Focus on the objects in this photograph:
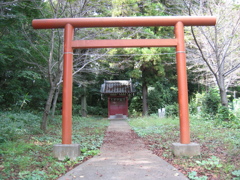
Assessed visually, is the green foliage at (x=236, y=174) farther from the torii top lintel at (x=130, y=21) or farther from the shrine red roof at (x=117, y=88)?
the shrine red roof at (x=117, y=88)

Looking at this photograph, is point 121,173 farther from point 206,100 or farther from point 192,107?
point 192,107

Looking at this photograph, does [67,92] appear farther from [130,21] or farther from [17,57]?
[17,57]

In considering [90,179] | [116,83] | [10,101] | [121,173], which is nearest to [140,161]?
[121,173]

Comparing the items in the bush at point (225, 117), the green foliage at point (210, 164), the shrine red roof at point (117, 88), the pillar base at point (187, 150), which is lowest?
the green foliage at point (210, 164)

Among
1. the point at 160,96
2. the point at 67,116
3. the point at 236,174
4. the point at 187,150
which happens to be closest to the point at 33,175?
the point at 67,116

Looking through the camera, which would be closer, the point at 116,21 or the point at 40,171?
the point at 40,171

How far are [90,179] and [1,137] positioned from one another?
10.0 ft

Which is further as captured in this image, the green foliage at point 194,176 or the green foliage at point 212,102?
the green foliage at point 212,102

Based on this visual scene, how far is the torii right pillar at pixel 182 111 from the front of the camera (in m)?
4.59

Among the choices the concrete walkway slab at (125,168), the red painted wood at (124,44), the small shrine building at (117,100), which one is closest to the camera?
the concrete walkway slab at (125,168)

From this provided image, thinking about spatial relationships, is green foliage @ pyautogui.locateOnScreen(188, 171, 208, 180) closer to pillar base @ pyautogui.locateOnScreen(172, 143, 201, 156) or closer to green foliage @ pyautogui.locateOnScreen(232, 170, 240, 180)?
green foliage @ pyautogui.locateOnScreen(232, 170, 240, 180)

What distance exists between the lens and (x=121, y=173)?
3643mm

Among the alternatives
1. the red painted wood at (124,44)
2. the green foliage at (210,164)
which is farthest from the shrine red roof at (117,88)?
the green foliage at (210,164)

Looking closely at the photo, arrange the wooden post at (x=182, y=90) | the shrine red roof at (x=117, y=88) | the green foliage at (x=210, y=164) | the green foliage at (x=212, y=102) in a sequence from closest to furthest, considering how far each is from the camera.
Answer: the green foliage at (x=210, y=164)
the wooden post at (x=182, y=90)
the green foliage at (x=212, y=102)
the shrine red roof at (x=117, y=88)
